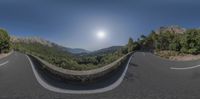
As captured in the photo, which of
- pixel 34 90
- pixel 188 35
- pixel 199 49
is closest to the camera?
pixel 34 90

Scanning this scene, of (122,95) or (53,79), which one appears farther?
(53,79)

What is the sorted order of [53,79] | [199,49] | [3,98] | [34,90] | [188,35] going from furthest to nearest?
[188,35] < [199,49] < [53,79] < [34,90] < [3,98]

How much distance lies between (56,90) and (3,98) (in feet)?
4.28

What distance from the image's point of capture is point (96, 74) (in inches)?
362

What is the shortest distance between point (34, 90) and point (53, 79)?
5.43 ft

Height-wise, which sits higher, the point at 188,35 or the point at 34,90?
the point at 188,35

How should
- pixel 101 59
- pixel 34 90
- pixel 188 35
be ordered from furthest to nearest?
pixel 188 35 → pixel 101 59 → pixel 34 90

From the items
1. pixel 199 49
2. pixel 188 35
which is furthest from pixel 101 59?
pixel 188 35

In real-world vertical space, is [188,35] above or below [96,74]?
above

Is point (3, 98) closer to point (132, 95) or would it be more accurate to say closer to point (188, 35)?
point (132, 95)

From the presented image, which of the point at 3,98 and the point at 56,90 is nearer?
the point at 3,98

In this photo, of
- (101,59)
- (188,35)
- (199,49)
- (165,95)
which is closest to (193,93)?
(165,95)

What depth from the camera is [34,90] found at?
282 inches

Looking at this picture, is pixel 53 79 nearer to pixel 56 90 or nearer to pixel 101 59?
pixel 56 90
